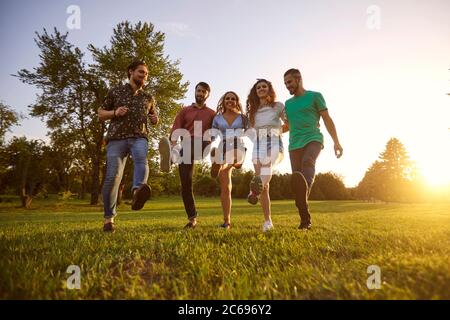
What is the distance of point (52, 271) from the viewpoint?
2178mm

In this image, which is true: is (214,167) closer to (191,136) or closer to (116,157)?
(191,136)

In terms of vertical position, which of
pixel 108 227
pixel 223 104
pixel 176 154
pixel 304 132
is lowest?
pixel 108 227

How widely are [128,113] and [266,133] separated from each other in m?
2.39

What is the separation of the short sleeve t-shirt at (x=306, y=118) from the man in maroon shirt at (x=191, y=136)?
1.63 metres

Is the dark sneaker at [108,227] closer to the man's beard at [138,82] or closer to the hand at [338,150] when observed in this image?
the man's beard at [138,82]

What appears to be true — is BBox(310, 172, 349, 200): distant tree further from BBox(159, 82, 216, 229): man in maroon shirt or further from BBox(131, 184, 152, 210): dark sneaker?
BBox(131, 184, 152, 210): dark sneaker

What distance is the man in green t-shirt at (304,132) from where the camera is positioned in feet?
15.7

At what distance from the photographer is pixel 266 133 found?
5262 millimetres

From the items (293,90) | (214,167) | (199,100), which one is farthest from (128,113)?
(293,90)

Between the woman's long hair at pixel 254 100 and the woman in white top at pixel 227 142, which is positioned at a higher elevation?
the woman's long hair at pixel 254 100

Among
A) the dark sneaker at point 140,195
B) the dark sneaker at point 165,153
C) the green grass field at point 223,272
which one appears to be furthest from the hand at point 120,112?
the green grass field at point 223,272

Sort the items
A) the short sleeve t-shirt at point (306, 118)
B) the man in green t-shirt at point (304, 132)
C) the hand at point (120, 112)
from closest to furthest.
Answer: the hand at point (120, 112), the man in green t-shirt at point (304, 132), the short sleeve t-shirt at point (306, 118)

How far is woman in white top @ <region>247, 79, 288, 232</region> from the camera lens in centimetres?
517

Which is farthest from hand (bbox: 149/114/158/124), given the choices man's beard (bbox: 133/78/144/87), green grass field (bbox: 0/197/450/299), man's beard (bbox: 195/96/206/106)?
green grass field (bbox: 0/197/450/299)
